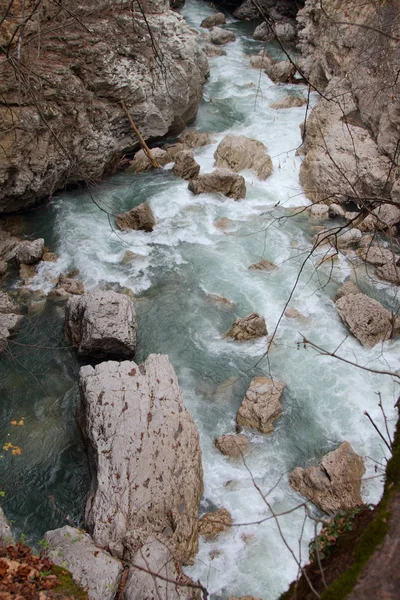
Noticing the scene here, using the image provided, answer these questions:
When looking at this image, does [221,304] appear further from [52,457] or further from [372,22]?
[372,22]

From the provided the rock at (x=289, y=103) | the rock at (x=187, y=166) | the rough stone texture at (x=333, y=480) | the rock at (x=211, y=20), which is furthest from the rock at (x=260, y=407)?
the rock at (x=211, y=20)

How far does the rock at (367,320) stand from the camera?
713cm

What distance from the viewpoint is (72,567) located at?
4082 mm

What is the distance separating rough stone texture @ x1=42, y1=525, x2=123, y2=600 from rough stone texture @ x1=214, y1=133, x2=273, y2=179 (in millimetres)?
8398

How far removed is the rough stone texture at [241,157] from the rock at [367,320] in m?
4.52

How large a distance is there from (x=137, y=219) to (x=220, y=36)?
37.0ft

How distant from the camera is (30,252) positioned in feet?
27.7

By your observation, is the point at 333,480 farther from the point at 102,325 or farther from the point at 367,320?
the point at 102,325

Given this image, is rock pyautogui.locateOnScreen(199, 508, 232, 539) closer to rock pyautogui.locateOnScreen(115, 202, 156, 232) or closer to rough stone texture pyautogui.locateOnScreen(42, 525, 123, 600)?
rough stone texture pyautogui.locateOnScreen(42, 525, 123, 600)

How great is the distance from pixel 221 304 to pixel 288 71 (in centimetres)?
957

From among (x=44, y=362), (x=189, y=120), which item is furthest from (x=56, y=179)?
(x=189, y=120)

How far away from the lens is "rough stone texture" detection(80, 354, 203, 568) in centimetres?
472

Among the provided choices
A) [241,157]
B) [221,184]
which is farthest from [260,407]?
[241,157]

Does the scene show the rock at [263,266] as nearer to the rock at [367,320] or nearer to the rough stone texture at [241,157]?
the rock at [367,320]
